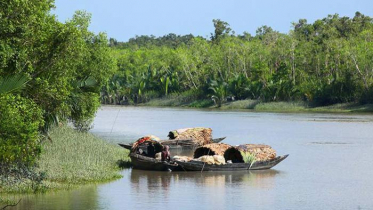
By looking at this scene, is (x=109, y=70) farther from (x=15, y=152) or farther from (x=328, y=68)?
(x=328, y=68)

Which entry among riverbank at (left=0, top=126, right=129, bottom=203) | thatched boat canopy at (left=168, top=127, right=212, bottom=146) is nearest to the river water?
riverbank at (left=0, top=126, right=129, bottom=203)

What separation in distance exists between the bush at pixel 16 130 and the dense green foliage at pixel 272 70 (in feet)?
180

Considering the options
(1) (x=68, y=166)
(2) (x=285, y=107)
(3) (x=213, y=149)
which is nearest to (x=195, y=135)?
(3) (x=213, y=149)

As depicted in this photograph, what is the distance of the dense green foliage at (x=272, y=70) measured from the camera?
74.9 meters

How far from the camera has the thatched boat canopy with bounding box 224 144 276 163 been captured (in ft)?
95.9

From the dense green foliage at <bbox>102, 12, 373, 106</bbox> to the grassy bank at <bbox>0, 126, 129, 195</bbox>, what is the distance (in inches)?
1760

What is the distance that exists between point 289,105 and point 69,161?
183 feet

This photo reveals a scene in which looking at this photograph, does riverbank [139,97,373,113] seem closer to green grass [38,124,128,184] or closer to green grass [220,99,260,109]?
green grass [220,99,260,109]

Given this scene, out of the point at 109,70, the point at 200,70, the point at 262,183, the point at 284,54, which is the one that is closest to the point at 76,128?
the point at 109,70

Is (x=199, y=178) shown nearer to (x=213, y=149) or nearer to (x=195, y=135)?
(x=213, y=149)

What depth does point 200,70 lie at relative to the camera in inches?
3748

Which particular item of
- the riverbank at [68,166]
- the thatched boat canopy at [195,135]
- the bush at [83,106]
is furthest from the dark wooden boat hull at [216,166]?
the thatched boat canopy at [195,135]

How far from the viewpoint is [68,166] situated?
2497cm

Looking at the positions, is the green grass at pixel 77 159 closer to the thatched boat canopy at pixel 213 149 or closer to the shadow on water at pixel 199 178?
the shadow on water at pixel 199 178
